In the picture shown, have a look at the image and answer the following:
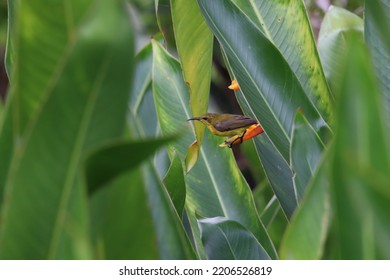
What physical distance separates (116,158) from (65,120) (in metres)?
0.05

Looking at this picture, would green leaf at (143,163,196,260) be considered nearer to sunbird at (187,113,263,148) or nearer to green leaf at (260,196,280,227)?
sunbird at (187,113,263,148)

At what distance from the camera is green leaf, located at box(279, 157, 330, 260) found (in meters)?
0.58

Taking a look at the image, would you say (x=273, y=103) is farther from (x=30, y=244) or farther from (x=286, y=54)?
(x=30, y=244)

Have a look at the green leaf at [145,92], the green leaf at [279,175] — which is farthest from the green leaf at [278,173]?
the green leaf at [145,92]

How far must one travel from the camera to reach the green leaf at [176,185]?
1040 millimetres

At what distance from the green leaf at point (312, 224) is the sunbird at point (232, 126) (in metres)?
Result: 0.54

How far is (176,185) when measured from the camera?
3.43 ft

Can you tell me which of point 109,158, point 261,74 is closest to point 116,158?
point 109,158

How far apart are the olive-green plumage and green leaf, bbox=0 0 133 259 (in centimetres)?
58

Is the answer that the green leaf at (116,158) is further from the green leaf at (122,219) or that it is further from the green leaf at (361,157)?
the green leaf at (361,157)

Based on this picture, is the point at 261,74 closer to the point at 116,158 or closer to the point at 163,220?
the point at 163,220

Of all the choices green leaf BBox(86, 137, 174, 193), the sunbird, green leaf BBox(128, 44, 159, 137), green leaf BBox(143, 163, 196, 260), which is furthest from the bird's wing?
green leaf BBox(86, 137, 174, 193)

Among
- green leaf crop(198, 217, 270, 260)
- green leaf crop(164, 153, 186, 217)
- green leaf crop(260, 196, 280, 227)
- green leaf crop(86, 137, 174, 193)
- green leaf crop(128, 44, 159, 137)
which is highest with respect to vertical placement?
green leaf crop(86, 137, 174, 193)
